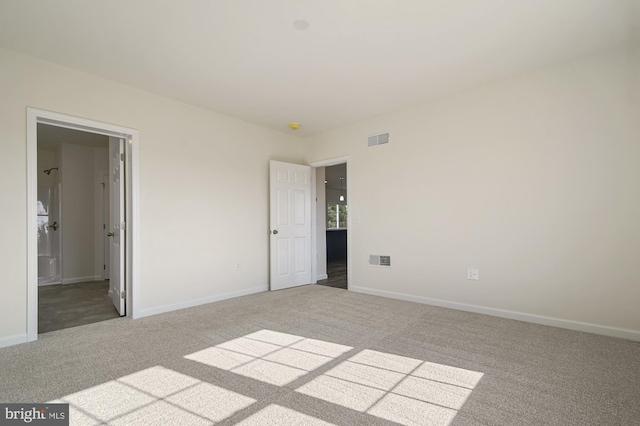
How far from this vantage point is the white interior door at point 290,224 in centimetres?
518

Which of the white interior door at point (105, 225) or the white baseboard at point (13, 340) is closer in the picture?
the white baseboard at point (13, 340)

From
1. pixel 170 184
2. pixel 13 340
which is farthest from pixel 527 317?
pixel 13 340

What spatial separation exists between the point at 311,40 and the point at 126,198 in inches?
109

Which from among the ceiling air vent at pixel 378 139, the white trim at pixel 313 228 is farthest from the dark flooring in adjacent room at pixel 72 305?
the ceiling air vent at pixel 378 139

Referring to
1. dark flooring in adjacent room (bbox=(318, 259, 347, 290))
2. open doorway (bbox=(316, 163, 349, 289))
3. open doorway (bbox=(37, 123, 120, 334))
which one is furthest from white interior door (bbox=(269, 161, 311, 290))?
open doorway (bbox=(37, 123, 120, 334))

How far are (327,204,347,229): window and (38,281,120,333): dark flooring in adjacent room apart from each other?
8.48 metres

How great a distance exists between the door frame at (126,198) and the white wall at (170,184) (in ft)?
0.15

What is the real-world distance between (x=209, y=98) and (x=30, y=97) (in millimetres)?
1709

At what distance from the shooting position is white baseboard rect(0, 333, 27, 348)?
2.85 meters

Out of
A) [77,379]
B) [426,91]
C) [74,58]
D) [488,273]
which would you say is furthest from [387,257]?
[74,58]

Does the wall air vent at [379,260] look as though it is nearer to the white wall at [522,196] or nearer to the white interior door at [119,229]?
the white wall at [522,196]

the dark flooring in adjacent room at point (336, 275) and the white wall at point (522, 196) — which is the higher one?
the white wall at point (522, 196)

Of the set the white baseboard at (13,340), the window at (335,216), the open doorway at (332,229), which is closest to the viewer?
the white baseboard at (13,340)

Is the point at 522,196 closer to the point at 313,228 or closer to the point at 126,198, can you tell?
the point at 313,228
